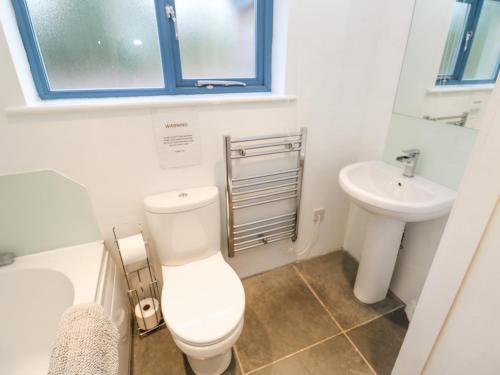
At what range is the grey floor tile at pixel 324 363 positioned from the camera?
129 centimetres

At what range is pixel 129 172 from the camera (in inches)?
50.9

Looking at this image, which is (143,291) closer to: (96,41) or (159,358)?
(159,358)

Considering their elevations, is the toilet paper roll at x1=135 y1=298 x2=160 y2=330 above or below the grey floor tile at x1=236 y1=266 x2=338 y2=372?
above

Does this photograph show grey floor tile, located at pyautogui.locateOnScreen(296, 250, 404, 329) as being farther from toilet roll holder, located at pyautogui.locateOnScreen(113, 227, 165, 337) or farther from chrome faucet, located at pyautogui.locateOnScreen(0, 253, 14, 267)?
chrome faucet, located at pyautogui.locateOnScreen(0, 253, 14, 267)

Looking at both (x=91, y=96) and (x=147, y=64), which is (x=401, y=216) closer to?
(x=147, y=64)

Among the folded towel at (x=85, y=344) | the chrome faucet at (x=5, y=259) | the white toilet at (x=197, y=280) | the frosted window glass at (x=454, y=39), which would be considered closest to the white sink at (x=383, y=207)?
the frosted window glass at (x=454, y=39)

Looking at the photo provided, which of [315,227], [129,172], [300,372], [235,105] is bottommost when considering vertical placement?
[300,372]

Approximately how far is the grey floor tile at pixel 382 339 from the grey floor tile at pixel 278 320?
0.48 feet

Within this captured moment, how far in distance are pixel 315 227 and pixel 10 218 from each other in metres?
1.70

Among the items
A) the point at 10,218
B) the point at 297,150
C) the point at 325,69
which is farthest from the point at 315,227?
the point at 10,218

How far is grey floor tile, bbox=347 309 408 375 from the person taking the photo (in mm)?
1336

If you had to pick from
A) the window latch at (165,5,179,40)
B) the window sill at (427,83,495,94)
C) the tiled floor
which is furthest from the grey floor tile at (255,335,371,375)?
the window latch at (165,5,179,40)

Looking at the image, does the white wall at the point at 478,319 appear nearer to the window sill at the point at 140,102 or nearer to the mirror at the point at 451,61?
the mirror at the point at 451,61

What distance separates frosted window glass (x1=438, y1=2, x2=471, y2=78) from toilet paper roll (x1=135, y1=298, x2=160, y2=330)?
1.90 meters
